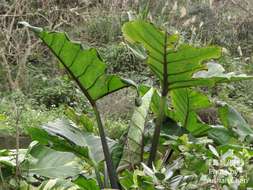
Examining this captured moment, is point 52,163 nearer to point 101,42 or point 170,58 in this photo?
point 170,58

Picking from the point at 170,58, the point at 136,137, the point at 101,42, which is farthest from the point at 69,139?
the point at 101,42

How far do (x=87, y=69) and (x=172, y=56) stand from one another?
1.13 feet

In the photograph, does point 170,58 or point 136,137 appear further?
point 136,137

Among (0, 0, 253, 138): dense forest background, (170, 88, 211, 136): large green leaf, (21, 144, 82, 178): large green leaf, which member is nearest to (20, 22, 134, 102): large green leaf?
(21, 144, 82, 178): large green leaf

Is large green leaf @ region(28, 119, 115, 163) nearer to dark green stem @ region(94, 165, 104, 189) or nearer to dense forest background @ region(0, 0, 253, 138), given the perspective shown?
dark green stem @ region(94, 165, 104, 189)

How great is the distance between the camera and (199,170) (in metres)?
1.96

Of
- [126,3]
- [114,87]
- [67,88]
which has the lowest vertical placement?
[67,88]

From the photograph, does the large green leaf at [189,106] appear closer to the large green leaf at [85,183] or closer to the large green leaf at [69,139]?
the large green leaf at [69,139]

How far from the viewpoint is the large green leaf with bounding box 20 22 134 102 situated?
218 cm

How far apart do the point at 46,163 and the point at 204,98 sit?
0.78 metres

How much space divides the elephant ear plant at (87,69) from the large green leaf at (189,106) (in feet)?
1.26

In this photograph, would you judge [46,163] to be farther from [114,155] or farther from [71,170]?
[114,155]

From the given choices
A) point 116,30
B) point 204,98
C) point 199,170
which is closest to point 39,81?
point 116,30

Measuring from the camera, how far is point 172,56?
7.19 ft
